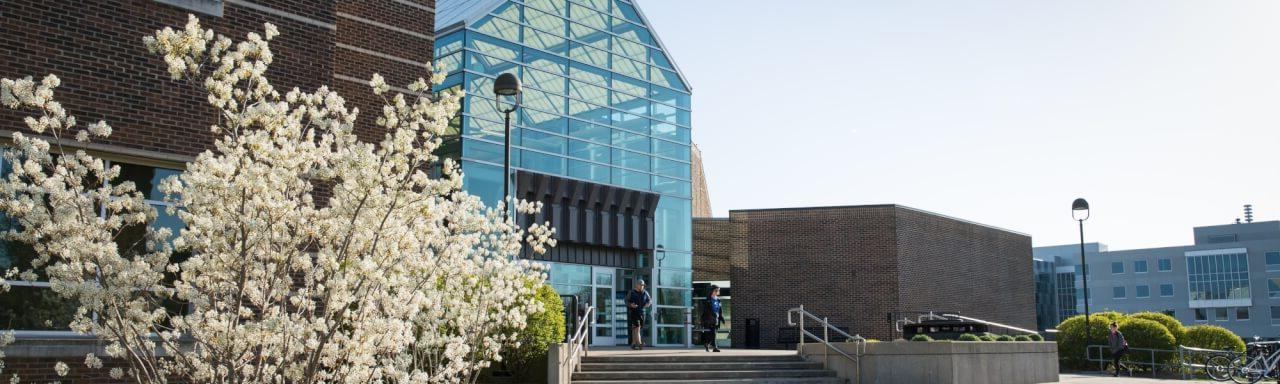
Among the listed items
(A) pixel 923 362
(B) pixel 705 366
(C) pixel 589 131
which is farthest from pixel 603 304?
(A) pixel 923 362

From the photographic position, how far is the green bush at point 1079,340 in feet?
92.5

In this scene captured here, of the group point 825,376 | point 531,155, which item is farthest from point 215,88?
point 531,155

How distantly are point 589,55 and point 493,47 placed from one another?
3688 millimetres

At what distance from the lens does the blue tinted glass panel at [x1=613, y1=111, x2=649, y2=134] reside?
3044 centimetres

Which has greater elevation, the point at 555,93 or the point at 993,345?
the point at 555,93

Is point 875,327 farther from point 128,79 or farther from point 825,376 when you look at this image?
point 128,79

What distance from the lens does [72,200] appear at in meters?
7.79

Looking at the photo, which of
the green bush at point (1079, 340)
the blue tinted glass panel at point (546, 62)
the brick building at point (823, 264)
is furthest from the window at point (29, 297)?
the brick building at point (823, 264)

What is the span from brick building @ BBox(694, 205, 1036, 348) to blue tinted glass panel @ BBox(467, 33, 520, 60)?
39.0 feet

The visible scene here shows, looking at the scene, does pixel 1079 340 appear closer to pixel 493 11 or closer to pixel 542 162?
pixel 542 162

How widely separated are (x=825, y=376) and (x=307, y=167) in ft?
41.6

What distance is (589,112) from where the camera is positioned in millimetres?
29609

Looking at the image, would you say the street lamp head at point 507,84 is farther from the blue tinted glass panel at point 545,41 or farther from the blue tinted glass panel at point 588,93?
the blue tinted glass panel at point 588,93

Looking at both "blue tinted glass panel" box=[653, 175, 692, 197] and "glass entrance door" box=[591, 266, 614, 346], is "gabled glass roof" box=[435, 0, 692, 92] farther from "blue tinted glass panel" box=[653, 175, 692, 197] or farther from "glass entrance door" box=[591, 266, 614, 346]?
"glass entrance door" box=[591, 266, 614, 346]
